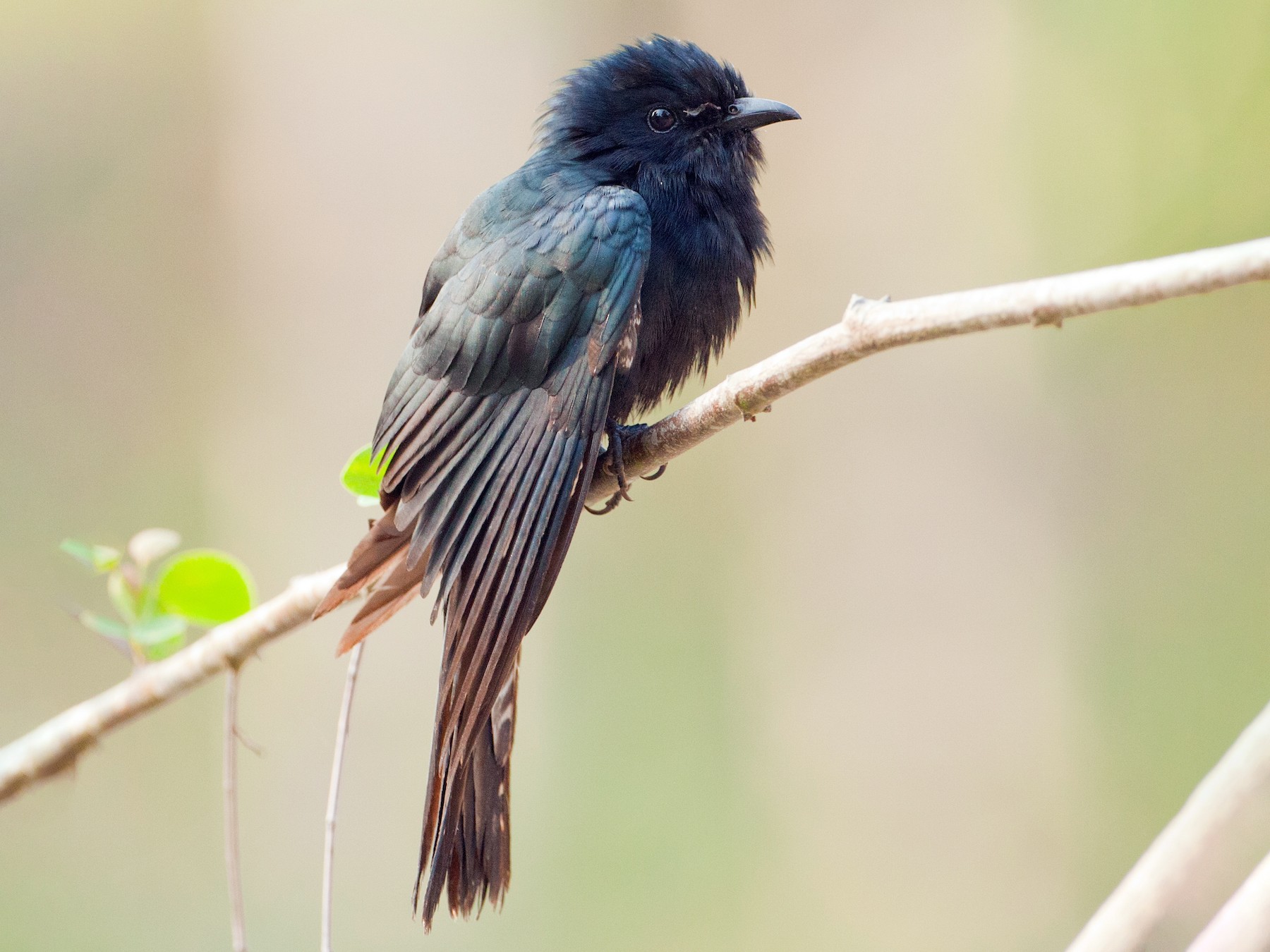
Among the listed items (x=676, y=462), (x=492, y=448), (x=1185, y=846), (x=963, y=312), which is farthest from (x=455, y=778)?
(x=676, y=462)

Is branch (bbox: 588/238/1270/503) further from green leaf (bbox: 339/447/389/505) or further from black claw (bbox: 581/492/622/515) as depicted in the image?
green leaf (bbox: 339/447/389/505)

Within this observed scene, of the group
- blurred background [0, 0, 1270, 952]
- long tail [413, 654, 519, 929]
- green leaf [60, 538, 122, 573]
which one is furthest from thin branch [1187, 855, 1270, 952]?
blurred background [0, 0, 1270, 952]

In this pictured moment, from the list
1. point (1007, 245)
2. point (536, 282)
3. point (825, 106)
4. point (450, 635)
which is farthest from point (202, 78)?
point (450, 635)

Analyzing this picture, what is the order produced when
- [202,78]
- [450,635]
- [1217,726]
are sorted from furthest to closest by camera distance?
[202,78] → [1217,726] → [450,635]

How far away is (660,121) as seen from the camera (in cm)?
271

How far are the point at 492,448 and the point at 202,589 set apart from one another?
1.96 ft

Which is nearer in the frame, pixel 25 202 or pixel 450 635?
pixel 450 635

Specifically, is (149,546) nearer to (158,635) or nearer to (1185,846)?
(158,635)

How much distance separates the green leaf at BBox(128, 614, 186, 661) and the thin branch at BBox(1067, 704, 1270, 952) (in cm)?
171

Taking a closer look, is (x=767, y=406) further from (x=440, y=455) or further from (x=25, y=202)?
(x=25, y=202)

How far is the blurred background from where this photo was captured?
5473 mm

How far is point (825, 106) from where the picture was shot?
5902 millimetres

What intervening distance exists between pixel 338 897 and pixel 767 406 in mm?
5013

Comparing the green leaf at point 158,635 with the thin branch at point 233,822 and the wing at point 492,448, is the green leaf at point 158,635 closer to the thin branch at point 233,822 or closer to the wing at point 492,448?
the thin branch at point 233,822
